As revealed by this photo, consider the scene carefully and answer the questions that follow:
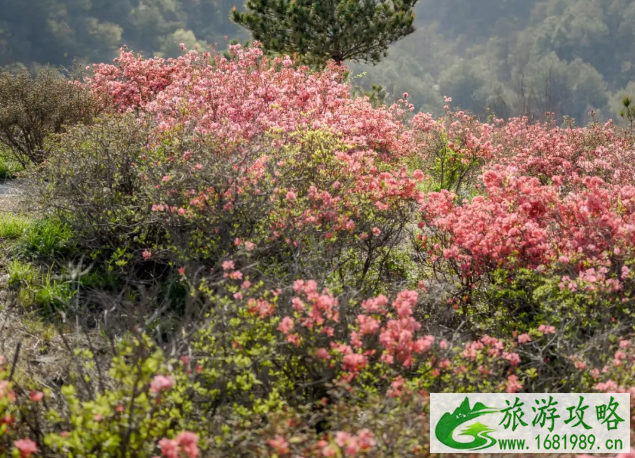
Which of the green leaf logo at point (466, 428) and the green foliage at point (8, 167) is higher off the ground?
the green foliage at point (8, 167)

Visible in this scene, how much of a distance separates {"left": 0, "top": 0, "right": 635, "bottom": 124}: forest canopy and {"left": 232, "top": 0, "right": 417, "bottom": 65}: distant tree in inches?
1373

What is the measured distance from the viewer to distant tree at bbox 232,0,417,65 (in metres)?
14.2

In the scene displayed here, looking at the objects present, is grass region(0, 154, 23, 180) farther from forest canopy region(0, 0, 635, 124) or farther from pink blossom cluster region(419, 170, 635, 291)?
→ forest canopy region(0, 0, 635, 124)

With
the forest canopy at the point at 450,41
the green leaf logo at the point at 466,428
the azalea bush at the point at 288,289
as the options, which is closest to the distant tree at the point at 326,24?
the azalea bush at the point at 288,289

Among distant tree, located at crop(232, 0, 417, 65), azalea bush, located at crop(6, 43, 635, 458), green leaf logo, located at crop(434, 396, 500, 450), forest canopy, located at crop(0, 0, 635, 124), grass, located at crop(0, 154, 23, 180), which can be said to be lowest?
green leaf logo, located at crop(434, 396, 500, 450)

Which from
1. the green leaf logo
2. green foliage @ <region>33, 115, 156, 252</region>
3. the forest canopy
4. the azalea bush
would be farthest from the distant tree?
the forest canopy

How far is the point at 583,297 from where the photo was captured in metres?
4.08

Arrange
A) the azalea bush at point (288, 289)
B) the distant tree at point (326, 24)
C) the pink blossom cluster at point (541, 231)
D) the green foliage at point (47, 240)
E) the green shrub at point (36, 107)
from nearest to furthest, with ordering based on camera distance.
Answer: the azalea bush at point (288, 289), the pink blossom cluster at point (541, 231), the green foliage at point (47, 240), the green shrub at point (36, 107), the distant tree at point (326, 24)

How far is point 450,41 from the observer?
→ 5576 inches

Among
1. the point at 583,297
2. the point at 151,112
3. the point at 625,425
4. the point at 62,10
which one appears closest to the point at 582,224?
the point at 583,297

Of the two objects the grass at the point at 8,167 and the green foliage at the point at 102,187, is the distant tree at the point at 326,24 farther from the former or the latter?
the green foliage at the point at 102,187

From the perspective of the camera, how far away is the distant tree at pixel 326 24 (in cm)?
1423

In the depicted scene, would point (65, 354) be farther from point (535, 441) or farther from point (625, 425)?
point (625, 425)

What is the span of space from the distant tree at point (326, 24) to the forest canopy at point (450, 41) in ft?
114
